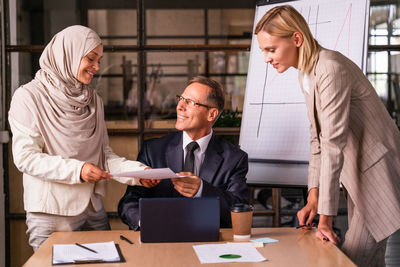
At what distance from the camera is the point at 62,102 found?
2174 millimetres

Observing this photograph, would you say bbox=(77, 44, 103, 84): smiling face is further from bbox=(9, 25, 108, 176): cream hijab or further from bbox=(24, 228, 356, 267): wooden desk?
bbox=(24, 228, 356, 267): wooden desk

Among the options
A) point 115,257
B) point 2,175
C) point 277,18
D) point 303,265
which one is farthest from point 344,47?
point 2,175

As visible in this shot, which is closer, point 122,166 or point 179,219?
point 179,219

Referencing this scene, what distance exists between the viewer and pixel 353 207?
2094 millimetres

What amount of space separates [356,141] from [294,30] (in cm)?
49

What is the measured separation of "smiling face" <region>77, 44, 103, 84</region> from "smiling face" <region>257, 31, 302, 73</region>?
0.72 metres

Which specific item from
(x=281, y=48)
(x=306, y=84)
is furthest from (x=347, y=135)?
(x=281, y=48)

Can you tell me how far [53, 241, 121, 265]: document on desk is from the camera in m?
1.58

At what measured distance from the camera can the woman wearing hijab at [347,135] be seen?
72.3 inches

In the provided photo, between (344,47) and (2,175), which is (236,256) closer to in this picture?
(344,47)

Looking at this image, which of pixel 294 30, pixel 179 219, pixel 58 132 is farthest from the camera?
pixel 58 132

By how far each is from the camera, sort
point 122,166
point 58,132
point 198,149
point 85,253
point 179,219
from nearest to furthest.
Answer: point 85,253
point 179,219
point 58,132
point 122,166
point 198,149

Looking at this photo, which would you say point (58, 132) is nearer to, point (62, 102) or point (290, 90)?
point (62, 102)

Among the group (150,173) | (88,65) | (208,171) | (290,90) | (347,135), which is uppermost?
(88,65)
